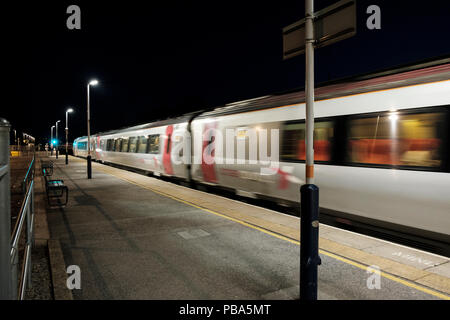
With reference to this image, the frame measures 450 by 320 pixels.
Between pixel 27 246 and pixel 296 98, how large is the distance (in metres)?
6.28

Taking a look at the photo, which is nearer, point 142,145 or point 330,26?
point 330,26

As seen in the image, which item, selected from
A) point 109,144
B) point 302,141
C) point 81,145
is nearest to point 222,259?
point 302,141

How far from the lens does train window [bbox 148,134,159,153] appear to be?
16.2 m

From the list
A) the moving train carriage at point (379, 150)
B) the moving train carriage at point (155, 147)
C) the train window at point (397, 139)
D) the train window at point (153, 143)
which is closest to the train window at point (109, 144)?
the moving train carriage at point (155, 147)

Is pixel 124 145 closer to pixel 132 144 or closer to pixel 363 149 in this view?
pixel 132 144

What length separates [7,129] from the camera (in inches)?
78.8

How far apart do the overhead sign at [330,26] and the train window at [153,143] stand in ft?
42.6

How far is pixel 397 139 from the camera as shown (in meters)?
5.63

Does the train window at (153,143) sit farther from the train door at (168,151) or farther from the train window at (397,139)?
the train window at (397,139)

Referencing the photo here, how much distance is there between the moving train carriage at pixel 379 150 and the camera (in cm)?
512

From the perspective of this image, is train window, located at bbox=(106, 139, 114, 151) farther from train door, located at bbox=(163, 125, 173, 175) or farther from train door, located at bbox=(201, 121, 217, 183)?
train door, located at bbox=(201, 121, 217, 183)

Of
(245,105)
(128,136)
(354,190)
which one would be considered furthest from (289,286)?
(128,136)

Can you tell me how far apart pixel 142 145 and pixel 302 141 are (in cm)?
→ 1258
